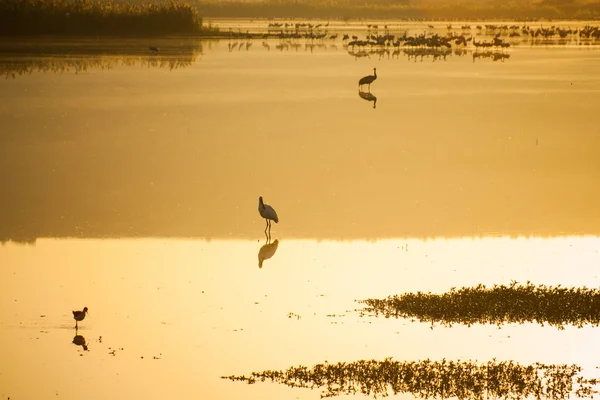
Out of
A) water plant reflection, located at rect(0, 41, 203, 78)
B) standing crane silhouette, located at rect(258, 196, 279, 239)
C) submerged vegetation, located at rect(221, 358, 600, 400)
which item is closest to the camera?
submerged vegetation, located at rect(221, 358, 600, 400)

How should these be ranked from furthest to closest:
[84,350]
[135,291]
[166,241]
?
1. [166,241]
2. [135,291]
3. [84,350]

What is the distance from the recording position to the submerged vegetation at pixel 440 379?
968 cm

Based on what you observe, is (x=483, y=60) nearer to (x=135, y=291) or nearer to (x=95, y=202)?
(x=95, y=202)

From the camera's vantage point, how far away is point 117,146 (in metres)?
23.5

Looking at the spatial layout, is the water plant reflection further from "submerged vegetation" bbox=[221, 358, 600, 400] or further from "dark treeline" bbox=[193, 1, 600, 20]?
"dark treeline" bbox=[193, 1, 600, 20]

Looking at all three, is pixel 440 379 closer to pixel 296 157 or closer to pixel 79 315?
pixel 79 315

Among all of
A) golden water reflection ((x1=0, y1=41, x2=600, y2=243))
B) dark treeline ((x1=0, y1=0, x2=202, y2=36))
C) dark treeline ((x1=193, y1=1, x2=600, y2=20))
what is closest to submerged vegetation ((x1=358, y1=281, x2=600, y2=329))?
golden water reflection ((x1=0, y1=41, x2=600, y2=243))

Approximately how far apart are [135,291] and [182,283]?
607 mm

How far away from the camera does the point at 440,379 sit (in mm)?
9953

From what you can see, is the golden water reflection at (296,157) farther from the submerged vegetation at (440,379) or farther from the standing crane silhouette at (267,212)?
the submerged vegetation at (440,379)

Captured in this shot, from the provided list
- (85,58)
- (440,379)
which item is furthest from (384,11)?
(440,379)

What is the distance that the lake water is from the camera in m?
10.8

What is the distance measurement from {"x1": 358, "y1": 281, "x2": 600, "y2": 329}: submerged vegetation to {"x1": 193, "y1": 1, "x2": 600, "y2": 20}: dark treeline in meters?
106

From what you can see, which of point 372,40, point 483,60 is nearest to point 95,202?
point 483,60
